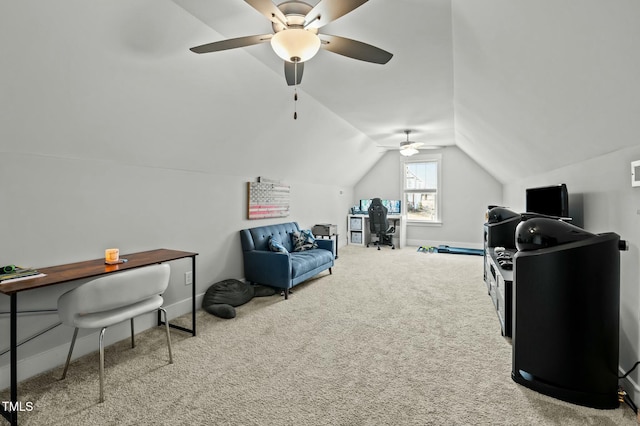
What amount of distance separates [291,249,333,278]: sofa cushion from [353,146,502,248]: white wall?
390cm

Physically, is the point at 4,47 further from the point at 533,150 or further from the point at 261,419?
the point at 533,150

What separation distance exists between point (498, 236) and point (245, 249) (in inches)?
137

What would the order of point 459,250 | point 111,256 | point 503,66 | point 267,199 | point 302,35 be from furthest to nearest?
point 459,250 < point 267,199 < point 111,256 < point 503,66 < point 302,35

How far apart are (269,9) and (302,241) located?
3.63 metres

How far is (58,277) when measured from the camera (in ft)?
6.59

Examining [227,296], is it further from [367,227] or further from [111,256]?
[367,227]

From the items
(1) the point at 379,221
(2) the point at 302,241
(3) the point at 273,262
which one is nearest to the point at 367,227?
(1) the point at 379,221

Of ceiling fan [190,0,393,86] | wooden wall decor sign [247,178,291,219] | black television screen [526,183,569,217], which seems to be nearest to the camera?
ceiling fan [190,0,393,86]

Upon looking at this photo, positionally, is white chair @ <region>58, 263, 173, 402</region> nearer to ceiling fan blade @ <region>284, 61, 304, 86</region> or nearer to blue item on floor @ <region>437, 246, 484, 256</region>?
ceiling fan blade @ <region>284, 61, 304, 86</region>

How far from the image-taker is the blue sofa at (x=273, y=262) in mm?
3867

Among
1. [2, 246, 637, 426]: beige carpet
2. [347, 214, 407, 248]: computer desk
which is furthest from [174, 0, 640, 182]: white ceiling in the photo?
[347, 214, 407, 248]: computer desk

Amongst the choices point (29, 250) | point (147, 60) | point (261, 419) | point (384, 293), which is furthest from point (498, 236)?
point (29, 250)

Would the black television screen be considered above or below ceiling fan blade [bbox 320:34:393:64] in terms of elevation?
below

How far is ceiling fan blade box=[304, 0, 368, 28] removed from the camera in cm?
154
